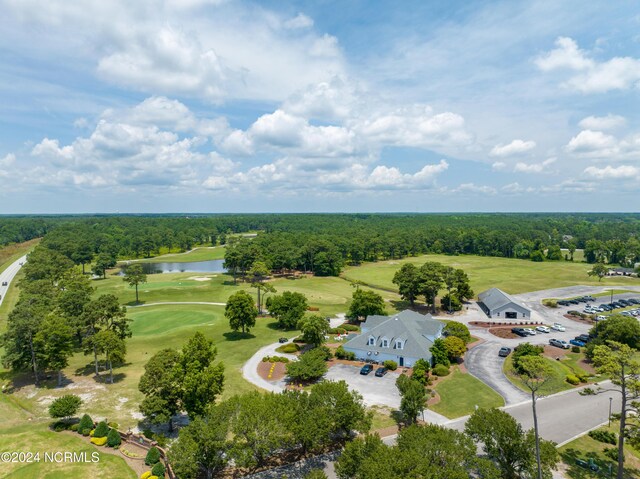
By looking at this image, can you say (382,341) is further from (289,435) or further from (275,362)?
(289,435)

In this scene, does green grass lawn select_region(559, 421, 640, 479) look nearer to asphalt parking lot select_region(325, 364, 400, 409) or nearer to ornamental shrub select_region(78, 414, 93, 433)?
asphalt parking lot select_region(325, 364, 400, 409)

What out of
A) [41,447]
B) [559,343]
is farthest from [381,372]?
[41,447]

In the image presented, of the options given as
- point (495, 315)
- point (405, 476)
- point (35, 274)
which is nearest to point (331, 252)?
point (495, 315)

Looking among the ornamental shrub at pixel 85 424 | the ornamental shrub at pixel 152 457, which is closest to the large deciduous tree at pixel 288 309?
the ornamental shrub at pixel 85 424

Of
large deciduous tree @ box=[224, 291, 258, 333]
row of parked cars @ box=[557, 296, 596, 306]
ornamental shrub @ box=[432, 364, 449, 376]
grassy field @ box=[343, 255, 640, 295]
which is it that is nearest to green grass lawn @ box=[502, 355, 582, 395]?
ornamental shrub @ box=[432, 364, 449, 376]

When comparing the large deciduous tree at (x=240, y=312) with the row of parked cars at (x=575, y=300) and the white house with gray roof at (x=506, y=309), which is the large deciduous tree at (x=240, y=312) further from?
the row of parked cars at (x=575, y=300)

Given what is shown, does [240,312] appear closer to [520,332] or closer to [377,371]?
[377,371]
